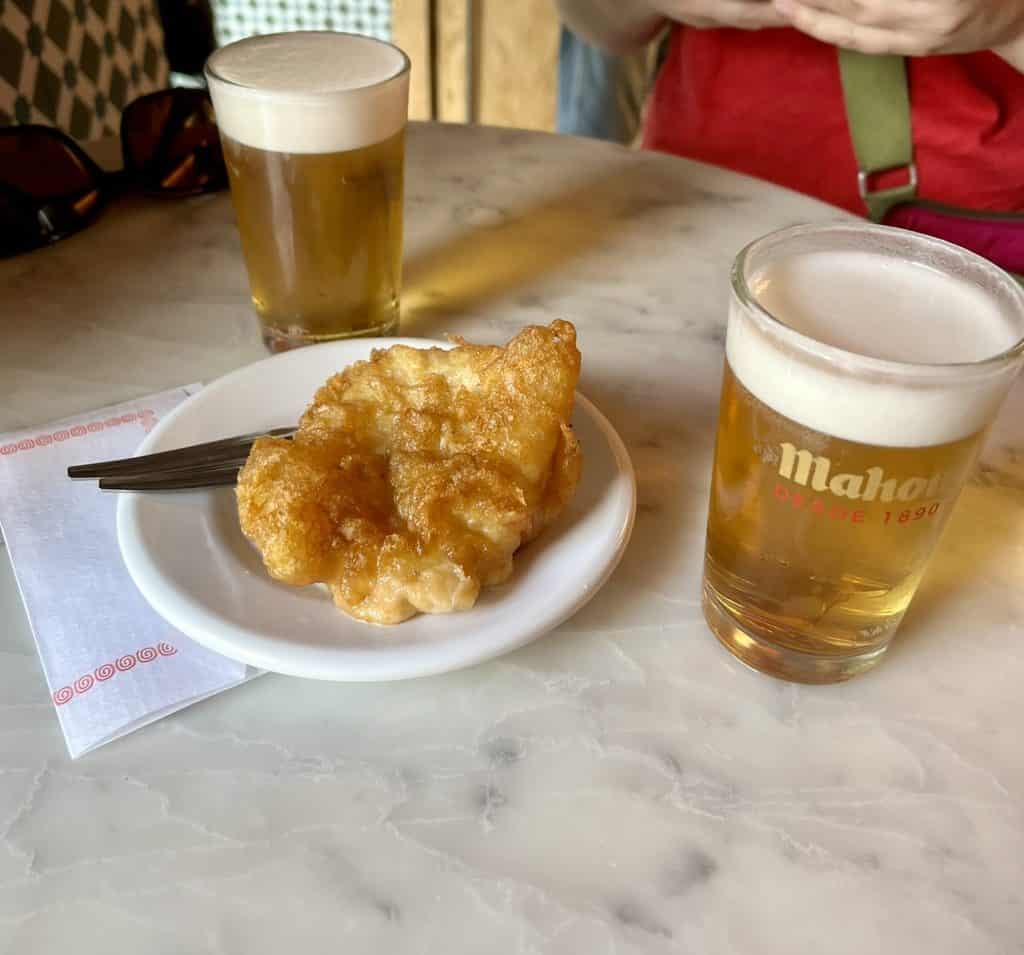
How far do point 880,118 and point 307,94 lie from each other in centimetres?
94

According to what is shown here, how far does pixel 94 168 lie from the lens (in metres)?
1.20

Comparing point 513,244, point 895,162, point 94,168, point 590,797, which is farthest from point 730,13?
point 590,797

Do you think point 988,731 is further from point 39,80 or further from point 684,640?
point 39,80

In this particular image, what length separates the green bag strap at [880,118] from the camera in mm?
1367

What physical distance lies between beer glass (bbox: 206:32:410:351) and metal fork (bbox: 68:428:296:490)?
259 mm

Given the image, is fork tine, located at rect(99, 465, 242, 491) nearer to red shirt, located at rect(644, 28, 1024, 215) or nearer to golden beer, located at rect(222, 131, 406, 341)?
golden beer, located at rect(222, 131, 406, 341)

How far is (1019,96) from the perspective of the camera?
1385 millimetres

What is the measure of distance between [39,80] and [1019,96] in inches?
76.8

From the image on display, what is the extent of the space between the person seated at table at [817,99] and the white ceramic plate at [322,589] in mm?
844

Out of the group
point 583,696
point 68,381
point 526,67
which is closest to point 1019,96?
point 583,696

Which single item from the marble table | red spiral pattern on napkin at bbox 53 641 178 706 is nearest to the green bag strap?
the marble table

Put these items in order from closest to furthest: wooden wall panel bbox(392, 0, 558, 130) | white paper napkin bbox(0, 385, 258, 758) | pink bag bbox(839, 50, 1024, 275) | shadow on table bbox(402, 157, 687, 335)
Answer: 1. white paper napkin bbox(0, 385, 258, 758)
2. shadow on table bbox(402, 157, 687, 335)
3. pink bag bbox(839, 50, 1024, 275)
4. wooden wall panel bbox(392, 0, 558, 130)

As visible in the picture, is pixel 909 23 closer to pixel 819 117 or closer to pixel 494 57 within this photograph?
pixel 819 117

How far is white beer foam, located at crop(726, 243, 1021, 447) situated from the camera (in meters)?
0.51
